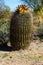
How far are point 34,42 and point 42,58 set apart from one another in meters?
3.70

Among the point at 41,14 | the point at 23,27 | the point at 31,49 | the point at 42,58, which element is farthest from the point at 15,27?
the point at 41,14

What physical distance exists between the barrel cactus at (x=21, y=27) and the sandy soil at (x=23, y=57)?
0.37 meters

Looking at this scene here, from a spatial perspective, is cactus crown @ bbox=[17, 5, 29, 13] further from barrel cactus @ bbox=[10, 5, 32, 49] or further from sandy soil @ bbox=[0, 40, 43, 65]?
sandy soil @ bbox=[0, 40, 43, 65]

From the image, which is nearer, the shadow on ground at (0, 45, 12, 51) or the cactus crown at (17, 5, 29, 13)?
the cactus crown at (17, 5, 29, 13)

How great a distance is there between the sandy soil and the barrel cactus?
37cm

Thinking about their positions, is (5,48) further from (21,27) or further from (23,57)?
→ (23,57)

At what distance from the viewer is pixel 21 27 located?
34.4 feet

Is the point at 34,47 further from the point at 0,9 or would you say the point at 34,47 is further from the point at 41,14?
the point at 41,14

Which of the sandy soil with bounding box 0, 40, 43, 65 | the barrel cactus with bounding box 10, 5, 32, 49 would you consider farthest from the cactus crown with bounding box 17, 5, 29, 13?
the sandy soil with bounding box 0, 40, 43, 65

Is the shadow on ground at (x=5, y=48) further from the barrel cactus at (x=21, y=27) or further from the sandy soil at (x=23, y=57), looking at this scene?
the sandy soil at (x=23, y=57)

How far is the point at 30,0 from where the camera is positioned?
94.0 feet

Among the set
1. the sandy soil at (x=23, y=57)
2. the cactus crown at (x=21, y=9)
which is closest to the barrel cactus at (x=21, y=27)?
the cactus crown at (x=21, y=9)

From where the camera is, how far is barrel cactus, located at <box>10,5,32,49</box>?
10484 mm

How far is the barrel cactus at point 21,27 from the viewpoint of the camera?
10.5 metres
